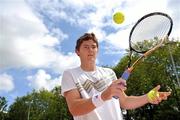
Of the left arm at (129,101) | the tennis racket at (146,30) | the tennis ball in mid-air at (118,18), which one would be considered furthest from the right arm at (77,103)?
the tennis ball in mid-air at (118,18)

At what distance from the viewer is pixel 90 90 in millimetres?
5785

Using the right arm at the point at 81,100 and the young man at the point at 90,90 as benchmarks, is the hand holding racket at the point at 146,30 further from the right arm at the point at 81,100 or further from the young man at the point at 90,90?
the right arm at the point at 81,100

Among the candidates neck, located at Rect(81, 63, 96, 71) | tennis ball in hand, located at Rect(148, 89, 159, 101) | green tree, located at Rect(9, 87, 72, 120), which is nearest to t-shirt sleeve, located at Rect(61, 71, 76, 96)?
neck, located at Rect(81, 63, 96, 71)

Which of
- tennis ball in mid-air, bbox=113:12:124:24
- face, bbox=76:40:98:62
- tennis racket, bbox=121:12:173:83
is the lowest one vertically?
face, bbox=76:40:98:62

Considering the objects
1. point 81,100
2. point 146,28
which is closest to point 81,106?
point 81,100

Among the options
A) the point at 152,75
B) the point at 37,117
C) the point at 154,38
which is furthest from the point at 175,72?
the point at 37,117

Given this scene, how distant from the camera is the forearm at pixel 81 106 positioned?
521 centimetres

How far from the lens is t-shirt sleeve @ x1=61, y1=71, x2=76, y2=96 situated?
18.8ft

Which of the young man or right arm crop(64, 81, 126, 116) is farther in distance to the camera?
the young man

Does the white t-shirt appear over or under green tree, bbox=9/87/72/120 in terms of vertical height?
under

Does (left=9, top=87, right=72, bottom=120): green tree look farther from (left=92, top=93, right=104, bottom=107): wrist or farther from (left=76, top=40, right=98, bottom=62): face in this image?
(left=92, top=93, right=104, bottom=107): wrist

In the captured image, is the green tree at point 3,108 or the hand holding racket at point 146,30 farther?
the green tree at point 3,108

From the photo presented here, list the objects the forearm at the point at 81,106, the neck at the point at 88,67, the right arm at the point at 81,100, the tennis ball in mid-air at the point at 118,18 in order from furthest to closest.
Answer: the tennis ball in mid-air at the point at 118,18 < the neck at the point at 88,67 < the forearm at the point at 81,106 < the right arm at the point at 81,100

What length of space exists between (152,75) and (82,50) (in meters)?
49.3
